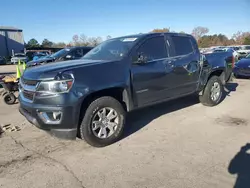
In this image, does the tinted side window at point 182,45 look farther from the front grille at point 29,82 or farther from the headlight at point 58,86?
the front grille at point 29,82

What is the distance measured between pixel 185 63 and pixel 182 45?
48cm

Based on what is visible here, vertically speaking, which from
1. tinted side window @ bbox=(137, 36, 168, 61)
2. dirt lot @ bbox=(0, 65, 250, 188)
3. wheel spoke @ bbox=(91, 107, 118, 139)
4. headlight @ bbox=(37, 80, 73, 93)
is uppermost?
tinted side window @ bbox=(137, 36, 168, 61)

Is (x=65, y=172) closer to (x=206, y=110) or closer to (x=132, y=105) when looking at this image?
(x=132, y=105)

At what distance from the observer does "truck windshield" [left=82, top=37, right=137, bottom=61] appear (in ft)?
15.2

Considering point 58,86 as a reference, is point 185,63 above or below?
above

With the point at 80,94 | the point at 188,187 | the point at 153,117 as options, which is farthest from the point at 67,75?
the point at 153,117

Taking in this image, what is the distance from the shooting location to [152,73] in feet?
15.5

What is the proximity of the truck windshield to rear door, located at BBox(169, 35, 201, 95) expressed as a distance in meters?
1.06

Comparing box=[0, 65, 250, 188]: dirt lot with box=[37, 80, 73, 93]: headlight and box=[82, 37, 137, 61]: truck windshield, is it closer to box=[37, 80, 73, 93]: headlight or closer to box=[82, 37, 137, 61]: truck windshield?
box=[37, 80, 73, 93]: headlight

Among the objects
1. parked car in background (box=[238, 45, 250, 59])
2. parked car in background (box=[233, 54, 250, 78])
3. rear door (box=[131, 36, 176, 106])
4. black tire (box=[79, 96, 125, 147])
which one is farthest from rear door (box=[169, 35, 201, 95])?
parked car in background (box=[238, 45, 250, 59])

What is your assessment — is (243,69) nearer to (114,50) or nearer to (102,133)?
(114,50)

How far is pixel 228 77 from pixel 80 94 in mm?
5056

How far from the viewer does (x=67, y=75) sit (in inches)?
145

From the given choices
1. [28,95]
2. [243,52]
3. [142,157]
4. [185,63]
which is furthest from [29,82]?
[243,52]
